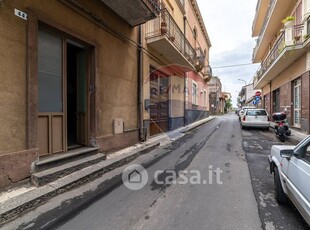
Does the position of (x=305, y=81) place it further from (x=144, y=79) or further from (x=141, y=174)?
(x=141, y=174)

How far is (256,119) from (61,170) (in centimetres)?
1273

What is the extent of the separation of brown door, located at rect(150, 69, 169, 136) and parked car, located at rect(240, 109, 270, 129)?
5.79 m

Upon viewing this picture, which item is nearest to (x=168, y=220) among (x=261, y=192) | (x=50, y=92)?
(x=261, y=192)

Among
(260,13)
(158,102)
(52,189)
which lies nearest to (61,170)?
(52,189)

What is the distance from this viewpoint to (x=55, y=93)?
4.88 m

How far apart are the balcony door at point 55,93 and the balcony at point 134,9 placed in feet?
5.51

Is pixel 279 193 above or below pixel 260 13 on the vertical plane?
below

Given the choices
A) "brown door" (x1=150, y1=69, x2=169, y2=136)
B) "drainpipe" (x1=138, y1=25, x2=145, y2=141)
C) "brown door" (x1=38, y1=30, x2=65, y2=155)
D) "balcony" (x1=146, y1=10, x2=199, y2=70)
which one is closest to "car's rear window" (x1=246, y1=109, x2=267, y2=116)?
"brown door" (x1=150, y1=69, x2=169, y2=136)

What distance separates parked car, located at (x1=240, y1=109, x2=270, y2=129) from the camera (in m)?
13.4

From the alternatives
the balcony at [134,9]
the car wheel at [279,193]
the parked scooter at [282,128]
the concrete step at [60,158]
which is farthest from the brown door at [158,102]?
the car wheel at [279,193]

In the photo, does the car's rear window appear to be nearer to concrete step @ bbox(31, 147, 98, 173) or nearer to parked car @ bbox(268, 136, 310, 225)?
parked car @ bbox(268, 136, 310, 225)

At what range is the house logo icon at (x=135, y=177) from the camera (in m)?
4.27

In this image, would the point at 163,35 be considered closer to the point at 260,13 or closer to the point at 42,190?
the point at 42,190

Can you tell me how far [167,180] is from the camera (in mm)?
4543
